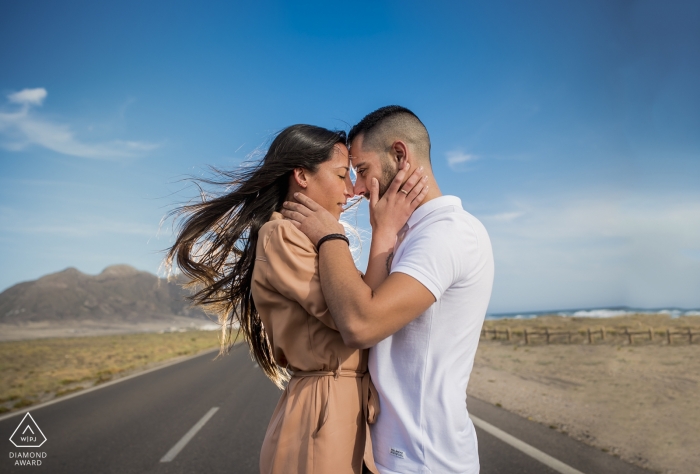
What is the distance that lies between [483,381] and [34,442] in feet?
29.3

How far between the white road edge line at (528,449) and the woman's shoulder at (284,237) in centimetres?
395

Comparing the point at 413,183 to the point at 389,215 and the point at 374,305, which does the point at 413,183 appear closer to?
the point at 389,215

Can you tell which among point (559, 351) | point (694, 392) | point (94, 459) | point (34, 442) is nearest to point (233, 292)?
point (94, 459)

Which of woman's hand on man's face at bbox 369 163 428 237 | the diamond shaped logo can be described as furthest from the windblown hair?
the diamond shaped logo

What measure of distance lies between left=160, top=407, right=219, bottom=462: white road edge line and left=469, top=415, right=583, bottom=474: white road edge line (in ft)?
13.0

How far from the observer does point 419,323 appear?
5.80 feet

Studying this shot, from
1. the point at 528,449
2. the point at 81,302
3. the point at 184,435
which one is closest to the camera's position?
the point at 528,449

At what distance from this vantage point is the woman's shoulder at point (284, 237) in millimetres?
1910

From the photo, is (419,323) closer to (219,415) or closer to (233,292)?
(233,292)

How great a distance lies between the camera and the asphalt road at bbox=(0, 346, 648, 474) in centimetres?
515

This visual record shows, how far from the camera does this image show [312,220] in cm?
201

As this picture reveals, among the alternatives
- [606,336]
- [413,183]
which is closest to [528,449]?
[413,183]

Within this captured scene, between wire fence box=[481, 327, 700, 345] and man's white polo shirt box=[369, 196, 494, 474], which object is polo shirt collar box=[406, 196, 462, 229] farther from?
wire fence box=[481, 327, 700, 345]

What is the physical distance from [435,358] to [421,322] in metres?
0.14
